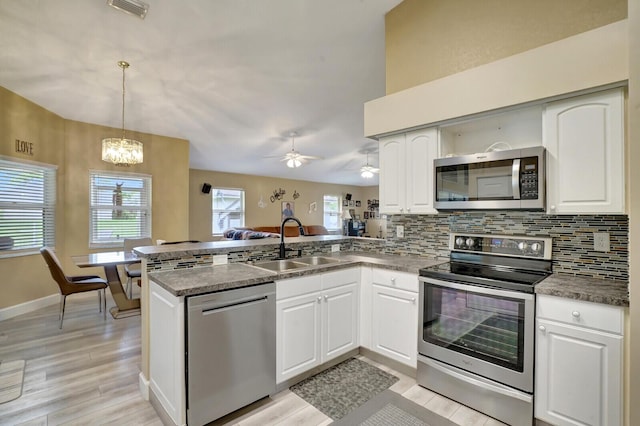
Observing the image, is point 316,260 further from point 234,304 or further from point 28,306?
point 28,306

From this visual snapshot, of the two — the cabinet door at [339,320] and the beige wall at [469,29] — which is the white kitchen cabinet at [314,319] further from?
the beige wall at [469,29]

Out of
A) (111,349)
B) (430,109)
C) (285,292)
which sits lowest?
(111,349)

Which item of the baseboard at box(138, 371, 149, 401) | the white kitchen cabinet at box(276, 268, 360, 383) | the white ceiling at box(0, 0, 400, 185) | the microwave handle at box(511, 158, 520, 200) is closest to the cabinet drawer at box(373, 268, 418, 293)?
the white kitchen cabinet at box(276, 268, 360, 383)

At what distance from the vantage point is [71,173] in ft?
15.2

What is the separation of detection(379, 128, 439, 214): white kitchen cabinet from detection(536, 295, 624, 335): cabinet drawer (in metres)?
1.03

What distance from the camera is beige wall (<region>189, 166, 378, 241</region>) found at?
7.67 meters

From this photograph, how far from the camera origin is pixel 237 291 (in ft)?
6.17

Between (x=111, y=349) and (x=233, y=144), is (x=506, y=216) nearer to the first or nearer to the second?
(x=111, y=349)

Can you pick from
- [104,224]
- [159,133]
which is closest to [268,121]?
[159,133]

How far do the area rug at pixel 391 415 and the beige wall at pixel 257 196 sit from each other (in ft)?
21.8

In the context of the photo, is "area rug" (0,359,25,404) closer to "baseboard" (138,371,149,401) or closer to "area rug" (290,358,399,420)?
"baseboard" (138,371,149,401)

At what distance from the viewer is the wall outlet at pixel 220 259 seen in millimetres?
2389

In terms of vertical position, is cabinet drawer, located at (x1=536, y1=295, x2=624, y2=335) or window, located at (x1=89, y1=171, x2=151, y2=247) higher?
window, located at (x1=89, y1=171, x2=151, y2=247)

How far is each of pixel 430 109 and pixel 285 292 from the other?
1.87 m
